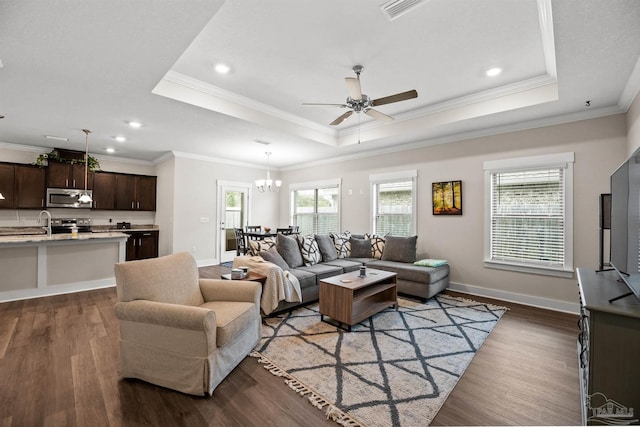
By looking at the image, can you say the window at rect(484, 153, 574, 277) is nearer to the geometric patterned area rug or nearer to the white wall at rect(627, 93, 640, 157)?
the white wall at rect(627, 93, 640, 157)

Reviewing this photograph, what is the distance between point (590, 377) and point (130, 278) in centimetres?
308

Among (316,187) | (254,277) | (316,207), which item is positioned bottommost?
(254,277)

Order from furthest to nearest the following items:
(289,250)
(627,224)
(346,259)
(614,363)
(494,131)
A: (346,259) → (494,131) → (289,250) → (627,224) → (614,363)

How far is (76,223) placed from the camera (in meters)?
6.52

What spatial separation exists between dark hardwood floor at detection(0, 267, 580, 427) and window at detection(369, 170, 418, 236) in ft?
8.94

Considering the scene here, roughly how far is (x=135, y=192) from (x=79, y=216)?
1.27 metres

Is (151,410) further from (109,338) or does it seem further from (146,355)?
(109,338)

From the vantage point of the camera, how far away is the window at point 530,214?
390 centimetres

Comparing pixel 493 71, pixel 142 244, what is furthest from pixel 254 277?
pixel 142 244

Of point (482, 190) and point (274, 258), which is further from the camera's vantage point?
point (482, 190)

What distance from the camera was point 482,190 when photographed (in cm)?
460

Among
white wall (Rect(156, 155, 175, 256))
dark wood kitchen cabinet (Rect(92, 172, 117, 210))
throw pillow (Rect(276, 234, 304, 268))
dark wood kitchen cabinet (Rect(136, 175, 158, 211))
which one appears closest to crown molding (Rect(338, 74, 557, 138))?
throw pillow (Rect(276, 234, 304, 268))

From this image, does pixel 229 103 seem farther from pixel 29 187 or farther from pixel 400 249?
pixel 29 187

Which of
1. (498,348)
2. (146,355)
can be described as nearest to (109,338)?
(146,355)
